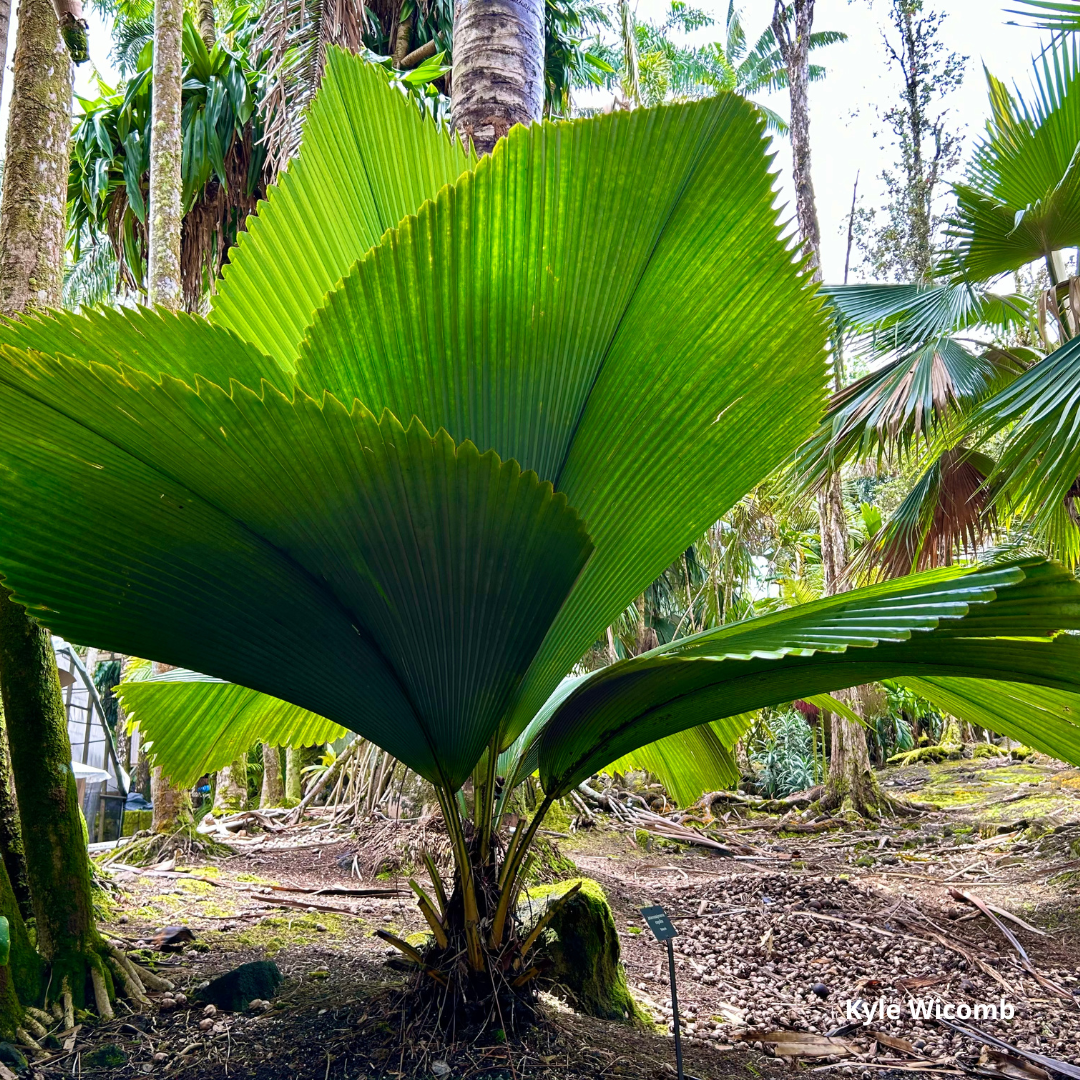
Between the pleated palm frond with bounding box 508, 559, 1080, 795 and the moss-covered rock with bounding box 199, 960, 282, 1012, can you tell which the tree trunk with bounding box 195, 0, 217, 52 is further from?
the pleated palm frond with bounding box 508, 559, 1080, 795

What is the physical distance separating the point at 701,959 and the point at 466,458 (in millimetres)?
3076

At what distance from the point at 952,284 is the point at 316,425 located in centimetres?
513

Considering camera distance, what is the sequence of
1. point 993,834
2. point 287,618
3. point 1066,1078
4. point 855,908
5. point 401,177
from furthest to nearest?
point 993,834 → point 855,908 → point 1066,1078 → point 401,177 → point 287,618

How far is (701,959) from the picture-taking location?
3.26 metres

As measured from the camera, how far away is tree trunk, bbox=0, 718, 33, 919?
5.67 ft

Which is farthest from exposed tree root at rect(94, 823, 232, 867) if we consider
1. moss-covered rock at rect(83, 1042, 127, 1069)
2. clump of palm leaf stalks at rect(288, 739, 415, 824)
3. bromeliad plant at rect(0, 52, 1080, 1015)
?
bromeliad plant at rect(0, 52, 1080, 1015)

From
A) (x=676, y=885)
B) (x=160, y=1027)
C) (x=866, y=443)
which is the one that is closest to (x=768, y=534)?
(x=866, y=443)

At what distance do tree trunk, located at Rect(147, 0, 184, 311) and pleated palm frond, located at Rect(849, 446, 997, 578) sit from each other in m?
4.58

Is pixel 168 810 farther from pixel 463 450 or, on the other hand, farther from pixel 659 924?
pixel 463 450

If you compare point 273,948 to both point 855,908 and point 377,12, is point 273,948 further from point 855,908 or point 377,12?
point 377,12

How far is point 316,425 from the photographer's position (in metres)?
0.89

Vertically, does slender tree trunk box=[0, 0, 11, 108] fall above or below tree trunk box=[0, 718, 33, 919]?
above

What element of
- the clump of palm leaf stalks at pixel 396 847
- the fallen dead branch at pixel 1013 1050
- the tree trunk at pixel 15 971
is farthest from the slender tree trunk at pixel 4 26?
the fallen dead branch at pixel 1013 1050

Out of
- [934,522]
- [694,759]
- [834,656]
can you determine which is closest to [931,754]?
[934,522]
